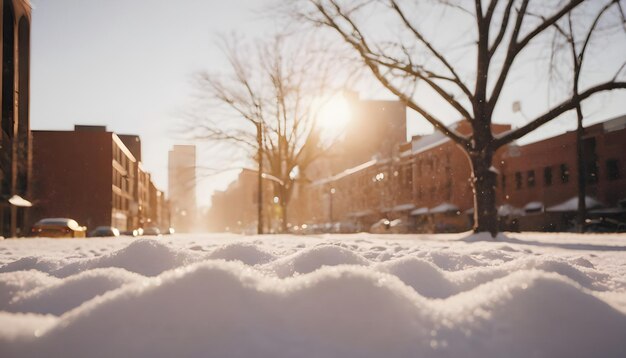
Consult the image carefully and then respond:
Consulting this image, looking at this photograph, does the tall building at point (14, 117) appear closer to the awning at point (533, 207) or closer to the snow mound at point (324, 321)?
the snow mound at point (324, 321)

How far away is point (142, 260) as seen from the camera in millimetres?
3102

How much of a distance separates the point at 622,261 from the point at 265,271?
3.74 m

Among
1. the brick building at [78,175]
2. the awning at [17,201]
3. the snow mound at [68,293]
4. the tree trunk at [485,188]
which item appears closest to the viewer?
the snow mound at [68,293]

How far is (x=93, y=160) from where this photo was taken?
3988 centimetres

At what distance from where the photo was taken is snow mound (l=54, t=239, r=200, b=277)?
9.91 ft

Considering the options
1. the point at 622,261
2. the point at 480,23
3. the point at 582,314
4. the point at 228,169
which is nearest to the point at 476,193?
the point at 480,23

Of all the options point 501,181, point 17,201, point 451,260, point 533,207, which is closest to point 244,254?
point 451,260

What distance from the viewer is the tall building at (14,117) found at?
17.8m

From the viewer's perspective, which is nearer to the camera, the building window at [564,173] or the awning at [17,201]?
the awning at [17,201]

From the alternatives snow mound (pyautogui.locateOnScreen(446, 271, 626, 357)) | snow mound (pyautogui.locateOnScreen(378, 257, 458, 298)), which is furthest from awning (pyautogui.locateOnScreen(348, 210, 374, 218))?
snow mound (pyautogui.locateOnScreen(446, 271, 626, 357))

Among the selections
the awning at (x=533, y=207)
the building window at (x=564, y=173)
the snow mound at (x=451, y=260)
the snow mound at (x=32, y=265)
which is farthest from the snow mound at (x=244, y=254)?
the awning at (x=533, y=207)

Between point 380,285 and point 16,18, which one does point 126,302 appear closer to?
point 380,285

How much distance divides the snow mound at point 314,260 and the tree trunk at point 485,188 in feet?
32.6

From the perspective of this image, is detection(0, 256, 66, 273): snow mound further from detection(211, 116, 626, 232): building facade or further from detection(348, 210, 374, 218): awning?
detection(348, 210, 374, 218): awning
